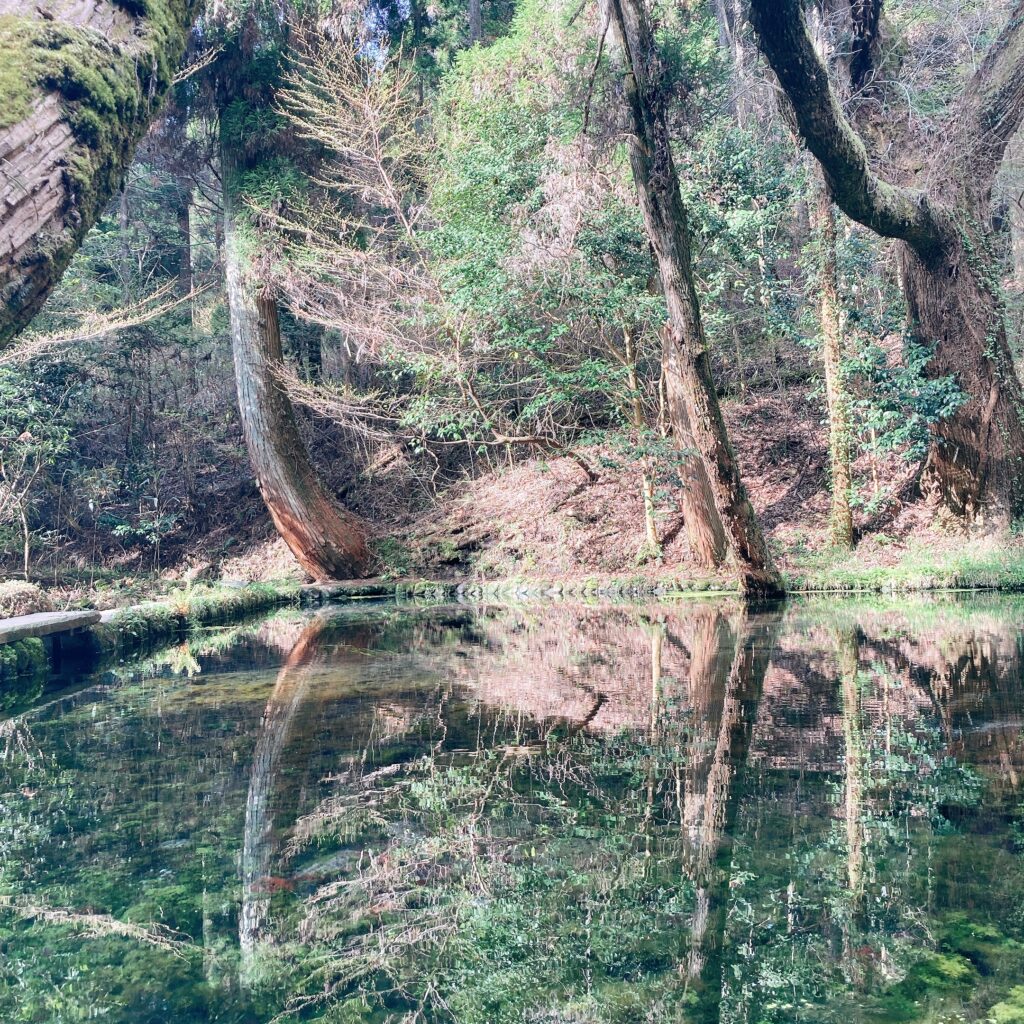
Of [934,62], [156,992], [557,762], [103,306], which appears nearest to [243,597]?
[103,306]

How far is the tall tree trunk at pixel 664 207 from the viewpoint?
27.3ft

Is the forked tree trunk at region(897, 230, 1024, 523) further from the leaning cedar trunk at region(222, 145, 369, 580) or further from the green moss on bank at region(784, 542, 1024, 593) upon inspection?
the leaning cedar trunk at region(222, 145, 369, 580)

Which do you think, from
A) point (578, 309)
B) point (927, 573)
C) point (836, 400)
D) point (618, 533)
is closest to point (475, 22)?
point (578, 309)

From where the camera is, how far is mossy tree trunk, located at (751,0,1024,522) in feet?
33.5

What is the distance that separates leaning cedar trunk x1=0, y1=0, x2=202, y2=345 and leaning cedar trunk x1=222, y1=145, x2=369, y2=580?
1121 cm

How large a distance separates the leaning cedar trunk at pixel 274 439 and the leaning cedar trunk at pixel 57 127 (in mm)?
11214

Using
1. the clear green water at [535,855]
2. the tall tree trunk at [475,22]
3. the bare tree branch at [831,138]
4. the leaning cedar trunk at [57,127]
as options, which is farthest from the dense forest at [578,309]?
the leaning cedar trunk at [57,127]

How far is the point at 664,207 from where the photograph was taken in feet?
27.7

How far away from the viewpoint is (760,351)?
54.9 ft

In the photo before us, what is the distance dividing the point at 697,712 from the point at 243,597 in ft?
29.9

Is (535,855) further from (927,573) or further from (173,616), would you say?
(927,573)

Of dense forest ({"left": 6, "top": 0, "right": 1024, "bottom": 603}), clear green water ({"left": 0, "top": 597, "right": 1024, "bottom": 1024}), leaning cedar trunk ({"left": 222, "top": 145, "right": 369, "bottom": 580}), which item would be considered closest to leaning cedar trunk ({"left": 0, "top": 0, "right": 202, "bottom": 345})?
clear green water ({"left": 0, "top": 597, "right": 1024, "bottom": 1024})

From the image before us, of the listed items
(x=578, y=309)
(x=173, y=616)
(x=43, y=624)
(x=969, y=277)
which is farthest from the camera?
(x=578, y=309)

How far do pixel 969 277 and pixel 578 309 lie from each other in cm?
489
